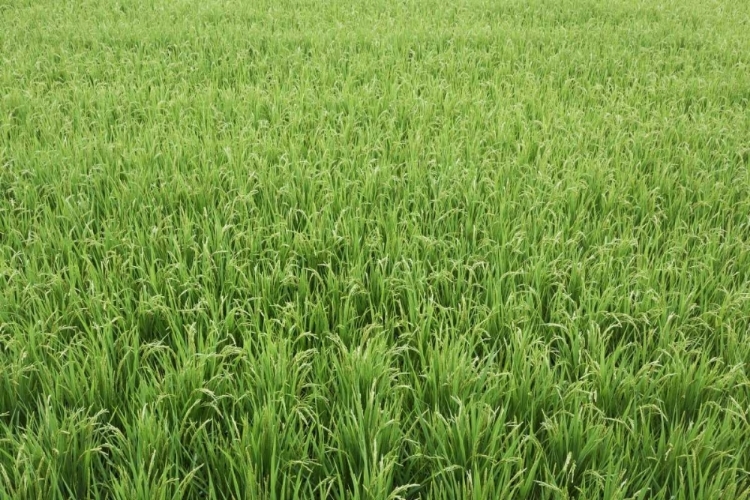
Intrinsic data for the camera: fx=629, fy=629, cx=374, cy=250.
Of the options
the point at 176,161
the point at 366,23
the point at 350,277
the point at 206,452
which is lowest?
the point at 206,452

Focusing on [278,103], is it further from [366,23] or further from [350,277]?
[366,23]

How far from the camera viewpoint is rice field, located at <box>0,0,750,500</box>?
1627 millimetres

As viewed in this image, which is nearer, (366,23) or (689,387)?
(689,387)

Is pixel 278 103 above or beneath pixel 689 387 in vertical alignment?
above

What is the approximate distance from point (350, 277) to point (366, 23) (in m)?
5.42

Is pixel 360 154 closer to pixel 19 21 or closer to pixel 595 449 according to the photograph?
pixel 595 449

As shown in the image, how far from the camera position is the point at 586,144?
12.8 ft

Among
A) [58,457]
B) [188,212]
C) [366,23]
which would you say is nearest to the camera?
[58,457]

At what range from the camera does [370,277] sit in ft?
8.39

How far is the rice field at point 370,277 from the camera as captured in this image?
163cm

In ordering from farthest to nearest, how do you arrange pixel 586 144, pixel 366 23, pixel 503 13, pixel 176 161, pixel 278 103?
pixel 503 13
pixel 366 23
pixel 278 103
pixel 586 144
pixel 176 161

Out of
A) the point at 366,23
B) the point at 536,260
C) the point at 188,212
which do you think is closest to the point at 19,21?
the point at 366,23

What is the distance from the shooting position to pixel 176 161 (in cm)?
350

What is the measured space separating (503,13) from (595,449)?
7483mm
